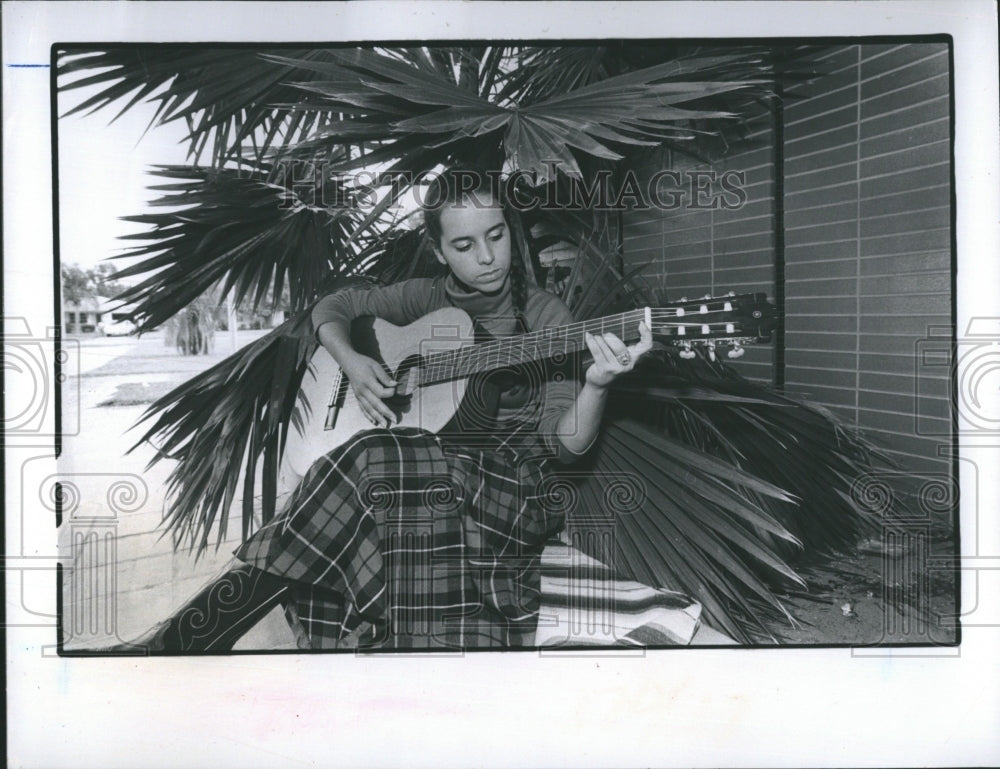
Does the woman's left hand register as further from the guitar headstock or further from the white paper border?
the white paper border

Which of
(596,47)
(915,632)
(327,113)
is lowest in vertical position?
(915,632)

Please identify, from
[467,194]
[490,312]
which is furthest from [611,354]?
[467,194]

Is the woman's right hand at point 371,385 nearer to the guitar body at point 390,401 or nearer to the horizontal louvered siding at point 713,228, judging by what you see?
the guitar body at point 390,401

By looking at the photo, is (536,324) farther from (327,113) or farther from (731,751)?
(731,751)

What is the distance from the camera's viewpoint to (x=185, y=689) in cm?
278

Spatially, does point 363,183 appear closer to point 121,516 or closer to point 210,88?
point 210,88

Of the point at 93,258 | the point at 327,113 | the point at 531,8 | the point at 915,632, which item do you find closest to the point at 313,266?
the point at 327,113

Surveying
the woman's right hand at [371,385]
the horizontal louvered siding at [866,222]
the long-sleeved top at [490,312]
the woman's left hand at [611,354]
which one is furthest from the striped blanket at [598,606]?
the horizontal louvered siding at [866,222]

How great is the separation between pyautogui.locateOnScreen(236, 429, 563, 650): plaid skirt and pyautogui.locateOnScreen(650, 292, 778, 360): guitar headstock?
0.51 meters

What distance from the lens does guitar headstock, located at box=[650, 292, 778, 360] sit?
2650mm

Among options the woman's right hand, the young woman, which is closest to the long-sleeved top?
the young woman

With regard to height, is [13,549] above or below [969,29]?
below

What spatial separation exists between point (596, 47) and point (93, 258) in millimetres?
1537

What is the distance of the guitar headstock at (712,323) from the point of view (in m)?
2.65
